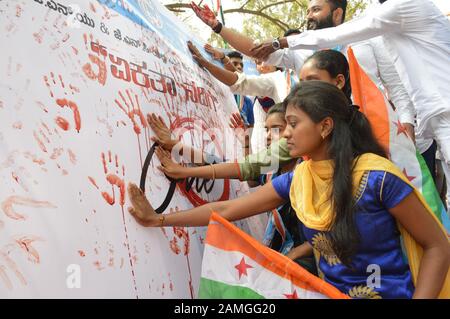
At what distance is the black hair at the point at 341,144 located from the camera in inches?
56.9

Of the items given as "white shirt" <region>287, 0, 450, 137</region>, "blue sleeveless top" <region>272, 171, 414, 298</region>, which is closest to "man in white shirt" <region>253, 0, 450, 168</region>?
"white shirt" <region>287, 0, 450, 137</region>

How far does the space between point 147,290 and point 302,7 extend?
7.75 metres

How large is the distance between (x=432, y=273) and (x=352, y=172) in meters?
0.38

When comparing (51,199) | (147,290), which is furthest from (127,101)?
(147,290)

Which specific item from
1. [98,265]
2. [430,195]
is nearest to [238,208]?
[98,265]

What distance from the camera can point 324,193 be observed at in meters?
1.54

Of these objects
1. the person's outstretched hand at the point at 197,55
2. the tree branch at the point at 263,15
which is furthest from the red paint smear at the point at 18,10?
the tree branch at the point at 263,15

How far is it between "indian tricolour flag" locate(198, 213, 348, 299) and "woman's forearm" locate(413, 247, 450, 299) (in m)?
0.23

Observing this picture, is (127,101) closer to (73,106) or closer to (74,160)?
(73,106)

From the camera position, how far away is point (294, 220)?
206 centimetres

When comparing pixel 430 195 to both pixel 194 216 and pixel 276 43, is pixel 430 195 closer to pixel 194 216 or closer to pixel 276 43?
pixel 194 216

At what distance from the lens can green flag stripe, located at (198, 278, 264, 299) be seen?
143cm

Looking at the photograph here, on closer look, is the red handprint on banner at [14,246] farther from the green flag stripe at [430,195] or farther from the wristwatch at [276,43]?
the wristwatch at [276,43]

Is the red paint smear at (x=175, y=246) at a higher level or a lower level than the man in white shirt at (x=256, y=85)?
Result: lower
